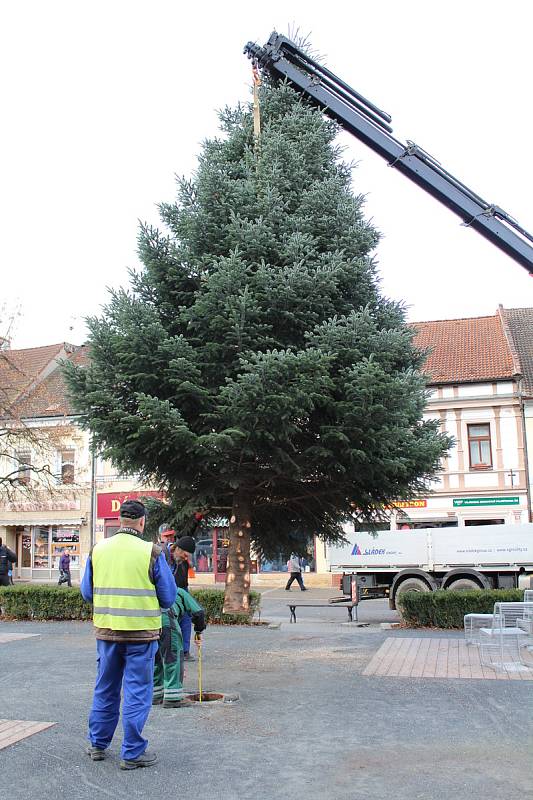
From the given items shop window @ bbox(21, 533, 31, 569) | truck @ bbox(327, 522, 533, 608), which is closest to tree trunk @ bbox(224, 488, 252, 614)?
truck @ bbox(327, 522, 533, 608)

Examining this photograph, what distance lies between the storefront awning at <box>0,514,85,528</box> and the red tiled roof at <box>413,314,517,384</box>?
18.5m

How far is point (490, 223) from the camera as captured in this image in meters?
15.0

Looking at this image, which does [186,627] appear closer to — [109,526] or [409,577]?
[409,577]

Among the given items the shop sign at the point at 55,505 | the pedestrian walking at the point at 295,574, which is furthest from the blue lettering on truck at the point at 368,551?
the shop sign at the point at 55,505

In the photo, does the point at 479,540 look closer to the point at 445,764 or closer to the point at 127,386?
the point at 127,386

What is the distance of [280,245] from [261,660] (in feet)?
22.3

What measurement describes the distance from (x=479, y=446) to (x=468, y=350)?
4916 mm

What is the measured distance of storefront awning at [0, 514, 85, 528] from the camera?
38906mm

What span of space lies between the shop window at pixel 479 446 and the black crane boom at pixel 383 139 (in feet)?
62.7

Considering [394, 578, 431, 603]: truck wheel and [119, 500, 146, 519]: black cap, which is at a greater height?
[119, 500, 146, 519]: black cap

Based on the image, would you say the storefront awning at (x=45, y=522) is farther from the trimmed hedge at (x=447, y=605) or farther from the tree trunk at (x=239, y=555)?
the trimmed hedge at (x=447, y=605)

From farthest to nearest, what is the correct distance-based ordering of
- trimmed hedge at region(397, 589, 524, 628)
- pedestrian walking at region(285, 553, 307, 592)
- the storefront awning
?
the storefront awning
pedestrian walking at region(285, 553, 307, 592)
trimmed hedge at region(397, 589, 524, 628)

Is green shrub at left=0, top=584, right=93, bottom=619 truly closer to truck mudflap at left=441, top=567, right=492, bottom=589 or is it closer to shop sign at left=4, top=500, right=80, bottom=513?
truck mudflap at left=441, top=567, right=492, bottom=589

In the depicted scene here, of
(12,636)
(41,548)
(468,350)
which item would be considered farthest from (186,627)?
(41,548)
